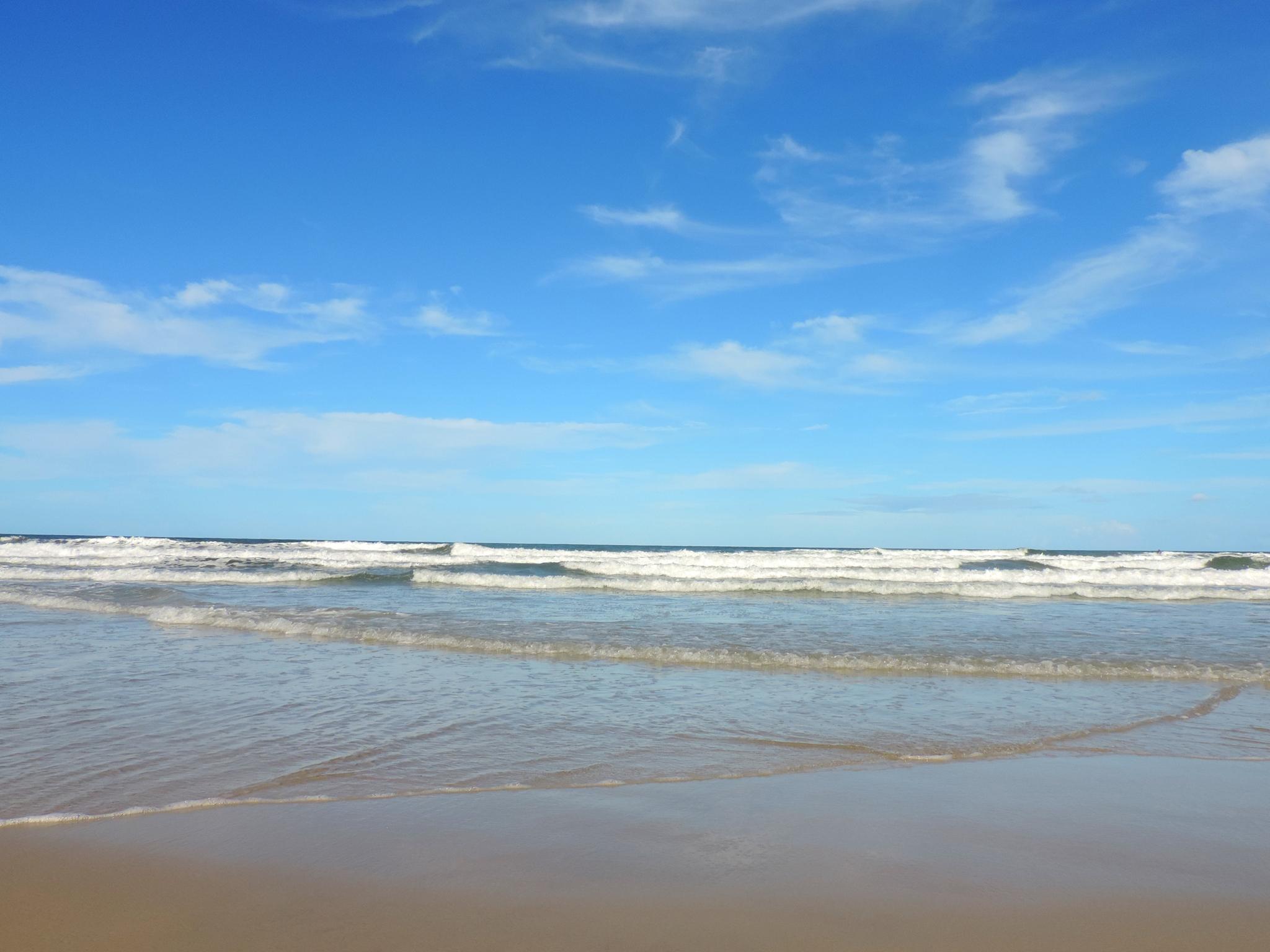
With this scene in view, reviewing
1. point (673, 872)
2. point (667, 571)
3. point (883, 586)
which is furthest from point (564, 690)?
point (667, 571)

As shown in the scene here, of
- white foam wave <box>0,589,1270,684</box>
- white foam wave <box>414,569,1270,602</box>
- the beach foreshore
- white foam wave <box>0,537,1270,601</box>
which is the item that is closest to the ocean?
white foam wave <box>0,589,1270,684</box>

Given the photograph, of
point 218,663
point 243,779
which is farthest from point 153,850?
point 218,663

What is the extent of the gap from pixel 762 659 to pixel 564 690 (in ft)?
9.34

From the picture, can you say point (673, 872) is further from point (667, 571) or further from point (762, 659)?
point (667, 571)

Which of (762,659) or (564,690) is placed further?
(762,659)

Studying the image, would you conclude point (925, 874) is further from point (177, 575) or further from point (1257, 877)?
point (177, 575)

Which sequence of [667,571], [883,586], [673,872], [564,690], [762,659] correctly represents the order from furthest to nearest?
[667,571], [883,586], [762,659], [564,690], [673,872]

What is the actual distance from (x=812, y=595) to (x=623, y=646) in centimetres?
1023

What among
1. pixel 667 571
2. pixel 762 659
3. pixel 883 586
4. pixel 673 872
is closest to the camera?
pixel 673 872

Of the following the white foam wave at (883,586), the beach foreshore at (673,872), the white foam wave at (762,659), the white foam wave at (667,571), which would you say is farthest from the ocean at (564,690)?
the white foam wave at (667,571)

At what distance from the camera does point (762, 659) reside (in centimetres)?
976

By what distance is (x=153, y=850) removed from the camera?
388 cm

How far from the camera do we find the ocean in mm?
5293

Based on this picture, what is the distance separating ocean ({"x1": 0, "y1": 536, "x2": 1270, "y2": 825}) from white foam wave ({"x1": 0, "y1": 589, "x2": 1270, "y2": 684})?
0.04m
